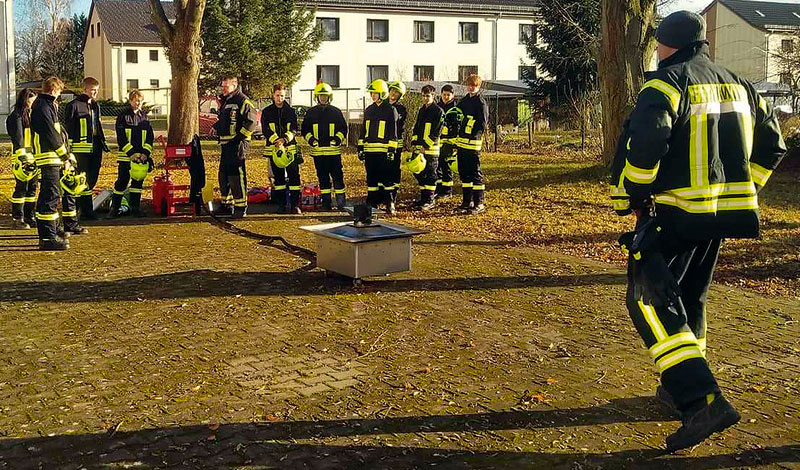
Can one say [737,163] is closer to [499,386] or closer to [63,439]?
[499,386]

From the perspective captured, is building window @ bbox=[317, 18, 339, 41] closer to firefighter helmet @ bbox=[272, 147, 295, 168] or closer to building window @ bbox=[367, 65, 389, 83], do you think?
building window @ bbox=[367, 65, 389, 83]

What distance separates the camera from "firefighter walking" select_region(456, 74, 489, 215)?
14016mm

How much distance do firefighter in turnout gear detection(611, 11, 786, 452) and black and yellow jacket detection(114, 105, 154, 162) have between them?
10.2 m

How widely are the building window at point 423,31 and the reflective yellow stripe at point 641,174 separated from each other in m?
55.5

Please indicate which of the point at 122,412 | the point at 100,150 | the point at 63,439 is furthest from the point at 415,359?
the point at 100,150

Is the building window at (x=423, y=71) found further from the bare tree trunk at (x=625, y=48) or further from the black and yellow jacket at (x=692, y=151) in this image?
the black and yellow jacket at (x=692, y=151)

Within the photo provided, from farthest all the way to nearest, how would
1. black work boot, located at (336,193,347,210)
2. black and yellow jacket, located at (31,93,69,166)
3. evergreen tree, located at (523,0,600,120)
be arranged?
evergreen tree, located at (523,0,600,120) → black work boot, located at (336,193,347,210) → black and yellow jacket, located at (31,93,69,166)

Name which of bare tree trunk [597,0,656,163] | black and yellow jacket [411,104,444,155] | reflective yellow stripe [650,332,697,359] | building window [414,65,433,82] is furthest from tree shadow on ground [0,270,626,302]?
building window [414,65,433,82]

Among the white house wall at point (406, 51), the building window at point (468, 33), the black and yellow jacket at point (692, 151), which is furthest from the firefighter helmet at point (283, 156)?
the building window at point (468, 33)

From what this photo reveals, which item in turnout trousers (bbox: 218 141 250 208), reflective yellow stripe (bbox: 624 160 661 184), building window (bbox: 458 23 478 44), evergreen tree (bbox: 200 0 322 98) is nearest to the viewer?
reflective yellow stripe (bbox: 624 160 661 184)

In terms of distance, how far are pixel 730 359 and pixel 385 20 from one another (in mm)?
53804

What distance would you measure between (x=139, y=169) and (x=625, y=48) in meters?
9.69

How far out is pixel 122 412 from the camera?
5.55m

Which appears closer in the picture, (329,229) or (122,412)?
(122,412)
